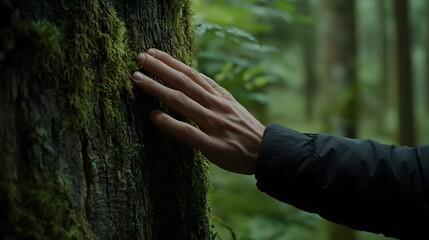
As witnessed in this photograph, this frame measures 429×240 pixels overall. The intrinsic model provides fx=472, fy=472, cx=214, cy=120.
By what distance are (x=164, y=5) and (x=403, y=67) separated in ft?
24.1

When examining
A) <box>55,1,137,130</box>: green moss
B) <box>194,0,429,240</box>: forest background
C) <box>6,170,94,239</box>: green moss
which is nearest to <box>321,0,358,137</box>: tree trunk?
<box>194,0,429,240</box>: forest background

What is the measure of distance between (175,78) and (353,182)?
0.74m

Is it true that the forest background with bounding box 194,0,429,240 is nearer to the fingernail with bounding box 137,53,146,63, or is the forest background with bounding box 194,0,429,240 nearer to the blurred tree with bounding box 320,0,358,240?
the blurred tree with bounding box 320,0,358,240

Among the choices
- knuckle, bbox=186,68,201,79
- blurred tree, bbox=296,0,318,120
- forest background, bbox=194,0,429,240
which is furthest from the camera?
blurred tree, bbox=296,0,318,120

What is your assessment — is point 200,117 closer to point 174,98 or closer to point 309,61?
point 174,98

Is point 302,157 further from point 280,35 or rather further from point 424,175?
Answer: point 280,35

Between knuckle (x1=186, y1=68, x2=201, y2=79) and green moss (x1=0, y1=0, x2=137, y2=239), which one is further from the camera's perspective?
knuckle (x1=186, y1=68, x2=201, y2=79)

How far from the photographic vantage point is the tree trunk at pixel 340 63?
646cm

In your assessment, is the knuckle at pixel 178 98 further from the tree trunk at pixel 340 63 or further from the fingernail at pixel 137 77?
the tree trunk at pixel 340 63

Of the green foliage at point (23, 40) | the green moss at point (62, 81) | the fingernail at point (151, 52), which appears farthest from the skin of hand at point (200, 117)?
the green foliage at point (23, 40)

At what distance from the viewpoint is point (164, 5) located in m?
1.84

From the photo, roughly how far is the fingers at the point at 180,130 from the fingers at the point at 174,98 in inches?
1.9

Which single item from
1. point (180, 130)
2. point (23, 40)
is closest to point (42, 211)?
point (23, 40)

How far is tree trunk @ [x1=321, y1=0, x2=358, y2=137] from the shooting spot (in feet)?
21.2
